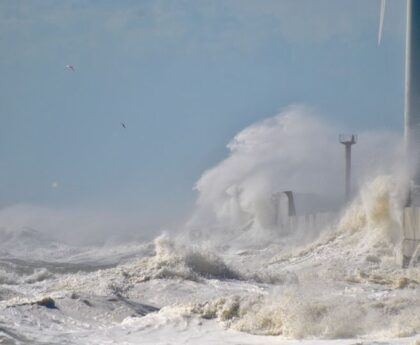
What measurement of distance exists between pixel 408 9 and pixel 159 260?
1628cm

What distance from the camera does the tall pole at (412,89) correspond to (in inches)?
1284

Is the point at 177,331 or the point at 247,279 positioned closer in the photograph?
the point at 177,331

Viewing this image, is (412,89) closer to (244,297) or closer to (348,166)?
(348,166)

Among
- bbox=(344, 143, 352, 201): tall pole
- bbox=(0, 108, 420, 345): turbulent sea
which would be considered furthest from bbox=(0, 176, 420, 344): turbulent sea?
bbox=(344, 143, 352, 201): tall pole

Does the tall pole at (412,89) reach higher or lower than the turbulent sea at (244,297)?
higher

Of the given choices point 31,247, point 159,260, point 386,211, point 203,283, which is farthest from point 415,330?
point 31,247

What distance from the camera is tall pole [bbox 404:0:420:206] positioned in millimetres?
32625

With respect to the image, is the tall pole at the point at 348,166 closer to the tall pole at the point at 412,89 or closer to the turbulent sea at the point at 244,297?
the turbulent sea at the point at 244,297

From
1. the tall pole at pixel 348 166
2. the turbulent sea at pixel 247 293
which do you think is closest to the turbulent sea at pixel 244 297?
the turbulent sea at pixel 247 293

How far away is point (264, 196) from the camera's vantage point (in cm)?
4897

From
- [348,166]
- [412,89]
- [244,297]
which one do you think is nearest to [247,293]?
[244,297]

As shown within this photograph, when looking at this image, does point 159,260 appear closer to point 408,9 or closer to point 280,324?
point 280,324

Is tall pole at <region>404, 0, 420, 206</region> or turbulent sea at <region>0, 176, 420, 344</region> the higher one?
tall pole at <region>404, 0, 420, 206</region>

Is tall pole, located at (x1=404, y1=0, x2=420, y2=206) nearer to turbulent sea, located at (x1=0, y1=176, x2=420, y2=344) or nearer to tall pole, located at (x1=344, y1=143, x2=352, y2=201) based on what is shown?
turbulent sea, located at (x1=0, y1=176, x2=420, y2=344)
